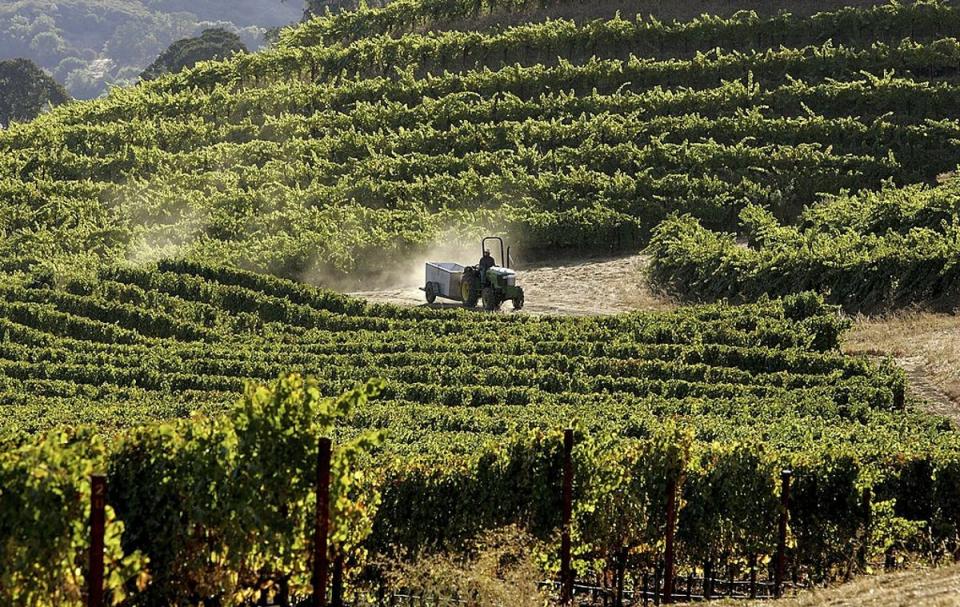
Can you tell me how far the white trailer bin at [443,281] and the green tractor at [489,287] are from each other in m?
0.26

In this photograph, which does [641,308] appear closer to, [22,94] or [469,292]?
[469,292]

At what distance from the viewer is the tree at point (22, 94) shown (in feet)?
445

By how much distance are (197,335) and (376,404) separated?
10438mm

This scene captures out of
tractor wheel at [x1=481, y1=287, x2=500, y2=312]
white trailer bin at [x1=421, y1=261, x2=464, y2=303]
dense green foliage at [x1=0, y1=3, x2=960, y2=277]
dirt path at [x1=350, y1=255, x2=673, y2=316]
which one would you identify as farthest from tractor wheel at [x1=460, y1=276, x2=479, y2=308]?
dense green foliage at [x1=0, y1=3, x2=960, y2=277]

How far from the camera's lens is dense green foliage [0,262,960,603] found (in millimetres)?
14500

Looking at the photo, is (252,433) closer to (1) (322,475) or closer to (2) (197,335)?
(1) (322,475)

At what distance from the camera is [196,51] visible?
14125cm

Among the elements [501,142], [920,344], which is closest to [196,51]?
[501,142]

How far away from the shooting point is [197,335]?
41.0 metres

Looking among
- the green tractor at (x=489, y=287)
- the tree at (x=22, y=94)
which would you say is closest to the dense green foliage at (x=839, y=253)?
the green tractor at (x=489, y=287)

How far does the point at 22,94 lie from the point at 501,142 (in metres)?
87.2

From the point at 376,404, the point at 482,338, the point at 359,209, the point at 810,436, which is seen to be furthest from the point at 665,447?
the point at 359,209

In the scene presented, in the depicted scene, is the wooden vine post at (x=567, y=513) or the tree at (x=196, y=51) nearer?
the wooden vine post at (x=567, y=513)

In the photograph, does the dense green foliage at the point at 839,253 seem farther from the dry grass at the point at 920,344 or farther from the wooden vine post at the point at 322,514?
the wooden vine post at the point at 322,514
